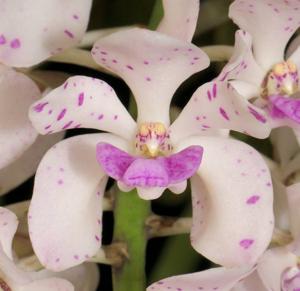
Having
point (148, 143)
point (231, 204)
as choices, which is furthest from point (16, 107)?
point (231, 204)

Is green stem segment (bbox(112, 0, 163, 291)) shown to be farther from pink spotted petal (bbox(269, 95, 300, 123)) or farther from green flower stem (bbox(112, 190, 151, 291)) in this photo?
pink spotted petal (bbox(269, 95, 300, 123))

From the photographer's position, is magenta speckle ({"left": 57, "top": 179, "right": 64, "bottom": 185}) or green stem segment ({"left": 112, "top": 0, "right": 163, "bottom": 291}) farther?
green stem segment ({"left": 112, "top": 0, "right": 163, "bottom": 291})

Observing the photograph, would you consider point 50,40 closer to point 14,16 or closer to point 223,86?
point 14,16

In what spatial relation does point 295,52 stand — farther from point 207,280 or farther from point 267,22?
point 207,280

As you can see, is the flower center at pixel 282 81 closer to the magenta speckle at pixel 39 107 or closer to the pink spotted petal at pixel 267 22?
the pink spotted petal at pixel 267 22

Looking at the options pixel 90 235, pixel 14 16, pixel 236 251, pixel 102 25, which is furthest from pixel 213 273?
pixel 102 25

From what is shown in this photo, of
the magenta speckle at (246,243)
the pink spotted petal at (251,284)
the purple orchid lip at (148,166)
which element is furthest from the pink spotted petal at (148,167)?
the pink spotted petal at (251,284)

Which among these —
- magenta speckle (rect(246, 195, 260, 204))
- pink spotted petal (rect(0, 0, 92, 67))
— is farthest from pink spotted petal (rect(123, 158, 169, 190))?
pink spotted petal (rect(0, 0, 92, 67))

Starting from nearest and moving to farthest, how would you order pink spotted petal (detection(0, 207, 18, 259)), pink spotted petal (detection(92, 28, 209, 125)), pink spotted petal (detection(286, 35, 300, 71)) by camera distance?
pink spotted petal (detection(92, 28, 209, 125))
pink spotted petal (detection(0, 207, 18, 259))
pink spotted petal (detection(286, 35, 300, 71))
